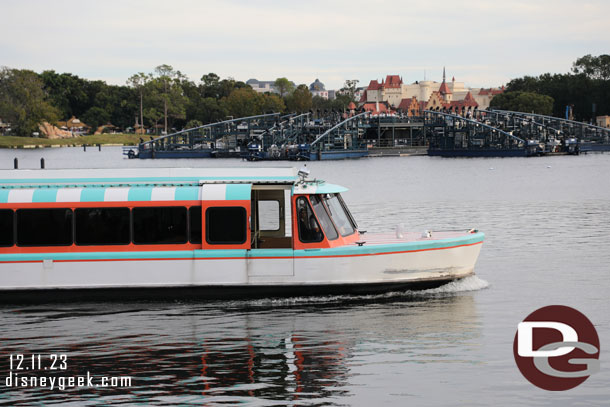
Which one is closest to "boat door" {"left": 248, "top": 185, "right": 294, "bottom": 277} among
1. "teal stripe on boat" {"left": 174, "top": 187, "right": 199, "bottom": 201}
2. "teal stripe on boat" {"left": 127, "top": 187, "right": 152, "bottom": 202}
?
"teal stripe on boat" {"left": 174, "top": 187, "right": 199, "bottom": 201}

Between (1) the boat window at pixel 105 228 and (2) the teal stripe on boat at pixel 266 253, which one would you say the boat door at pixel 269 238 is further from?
(1) the boat window at pixel 105 228

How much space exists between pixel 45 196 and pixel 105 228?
188 centimetres

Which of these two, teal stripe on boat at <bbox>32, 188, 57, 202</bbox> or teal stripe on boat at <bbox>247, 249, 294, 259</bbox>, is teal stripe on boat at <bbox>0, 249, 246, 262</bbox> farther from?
teal stripe on boat at <bbox>32, 188, 57, 202</bbox>

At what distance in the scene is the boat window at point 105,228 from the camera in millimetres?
23578

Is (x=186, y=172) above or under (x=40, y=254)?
above

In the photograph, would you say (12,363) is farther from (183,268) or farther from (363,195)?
(363,195)

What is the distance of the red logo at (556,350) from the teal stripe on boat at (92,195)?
11.5 meters

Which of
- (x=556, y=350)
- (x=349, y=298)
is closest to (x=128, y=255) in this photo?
(x=349, y=298)

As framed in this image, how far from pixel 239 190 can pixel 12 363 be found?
741 centimetres

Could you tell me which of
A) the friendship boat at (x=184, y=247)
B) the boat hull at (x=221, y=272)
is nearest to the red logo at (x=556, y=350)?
the friendship boat at (x=184, y=247)

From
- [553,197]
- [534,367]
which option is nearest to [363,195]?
[553,197]

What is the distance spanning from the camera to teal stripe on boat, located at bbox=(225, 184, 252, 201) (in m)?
23.3

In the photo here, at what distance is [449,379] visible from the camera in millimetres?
18000

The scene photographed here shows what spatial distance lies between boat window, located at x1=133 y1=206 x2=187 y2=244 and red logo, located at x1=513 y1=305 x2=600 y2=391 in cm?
921
